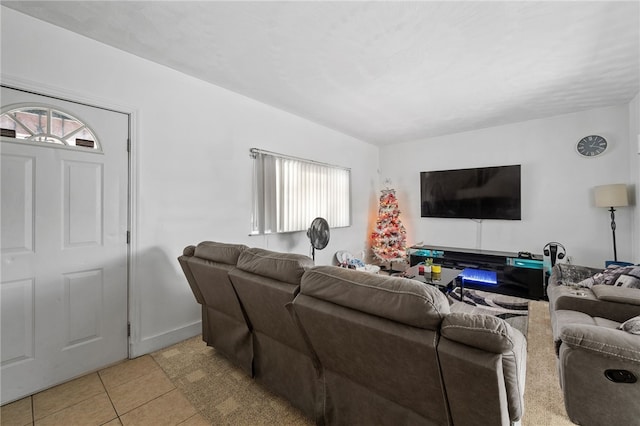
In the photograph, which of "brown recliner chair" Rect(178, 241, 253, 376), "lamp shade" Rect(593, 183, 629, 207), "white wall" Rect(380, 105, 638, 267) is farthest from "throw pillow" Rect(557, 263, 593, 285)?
"brown recliner chair" Rect(178, 241, 253, 376)

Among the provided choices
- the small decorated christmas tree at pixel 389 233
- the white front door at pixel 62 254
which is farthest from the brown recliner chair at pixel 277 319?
the small decorated christmas tree at pixel 389 233

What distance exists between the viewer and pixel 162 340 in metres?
2.56

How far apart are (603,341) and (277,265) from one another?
181 cm

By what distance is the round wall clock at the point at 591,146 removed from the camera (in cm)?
376

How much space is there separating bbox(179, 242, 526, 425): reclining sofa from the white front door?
1080 mm

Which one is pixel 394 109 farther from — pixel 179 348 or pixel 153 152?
pixel 179 348

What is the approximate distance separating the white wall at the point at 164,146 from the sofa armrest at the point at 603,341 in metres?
2.95

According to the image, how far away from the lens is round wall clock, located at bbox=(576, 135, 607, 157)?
3762 millimetres

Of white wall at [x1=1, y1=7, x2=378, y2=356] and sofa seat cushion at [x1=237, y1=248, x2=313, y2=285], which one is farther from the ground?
white wall at [x1=1, y1=7, x2=378, y2=356]

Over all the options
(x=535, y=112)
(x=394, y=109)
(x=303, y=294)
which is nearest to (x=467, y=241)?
(x=535, y=112)

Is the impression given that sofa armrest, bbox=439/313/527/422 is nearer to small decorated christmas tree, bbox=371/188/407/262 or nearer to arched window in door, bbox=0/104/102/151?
arched window in door, bbox=0/104/102/151

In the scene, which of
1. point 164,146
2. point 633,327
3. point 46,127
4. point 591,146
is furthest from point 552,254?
point 46,127

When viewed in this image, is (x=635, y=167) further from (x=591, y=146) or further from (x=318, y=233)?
(x=318, y=233)

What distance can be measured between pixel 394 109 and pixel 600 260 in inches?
142
